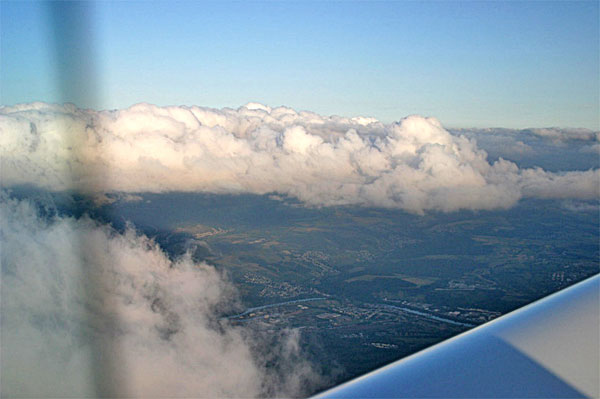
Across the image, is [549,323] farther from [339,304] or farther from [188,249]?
[188,249]

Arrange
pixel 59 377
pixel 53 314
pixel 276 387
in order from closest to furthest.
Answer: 1. pixel 59 377
2. pixel 53 314
3. pixel 276 387

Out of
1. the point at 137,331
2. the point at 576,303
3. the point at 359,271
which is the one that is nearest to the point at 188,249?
the point at 137,331

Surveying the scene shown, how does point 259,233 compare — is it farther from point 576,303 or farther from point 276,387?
point 576,303

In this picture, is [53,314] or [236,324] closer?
[53,314]

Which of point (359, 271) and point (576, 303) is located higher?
point (576, 303)

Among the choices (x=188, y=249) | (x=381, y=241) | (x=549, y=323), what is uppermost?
(x=549, y=323)

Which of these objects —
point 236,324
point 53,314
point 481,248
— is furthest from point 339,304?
point 481,248

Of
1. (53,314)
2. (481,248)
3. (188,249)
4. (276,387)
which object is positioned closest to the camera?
(53,314)
